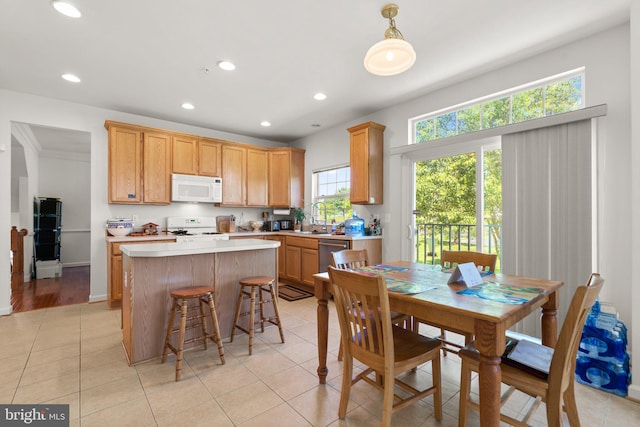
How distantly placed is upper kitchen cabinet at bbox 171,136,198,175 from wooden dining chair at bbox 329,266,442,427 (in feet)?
12.8

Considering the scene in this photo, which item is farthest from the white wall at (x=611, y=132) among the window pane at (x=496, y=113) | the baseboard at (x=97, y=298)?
the baseboard at (x=97, y=298)

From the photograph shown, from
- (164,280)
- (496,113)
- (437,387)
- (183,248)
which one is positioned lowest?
(437,387)

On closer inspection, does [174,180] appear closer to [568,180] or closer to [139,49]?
[139,49]

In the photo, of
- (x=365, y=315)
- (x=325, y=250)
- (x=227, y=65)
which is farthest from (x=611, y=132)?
(x=227, y=65)

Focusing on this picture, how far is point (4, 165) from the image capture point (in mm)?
3658

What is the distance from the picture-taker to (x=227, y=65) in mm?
3107

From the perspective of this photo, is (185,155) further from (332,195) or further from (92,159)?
(332,195)

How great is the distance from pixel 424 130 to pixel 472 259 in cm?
215

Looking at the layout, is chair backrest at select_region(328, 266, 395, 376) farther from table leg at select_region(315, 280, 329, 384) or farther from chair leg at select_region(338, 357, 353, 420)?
table leg at select_region(315, 280, 329, 384)

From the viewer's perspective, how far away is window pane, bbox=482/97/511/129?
3.20m

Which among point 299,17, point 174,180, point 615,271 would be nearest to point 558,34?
point 615,271

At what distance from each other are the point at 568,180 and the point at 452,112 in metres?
1.52

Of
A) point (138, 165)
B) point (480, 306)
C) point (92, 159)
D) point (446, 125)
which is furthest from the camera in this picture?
point (138, 165)

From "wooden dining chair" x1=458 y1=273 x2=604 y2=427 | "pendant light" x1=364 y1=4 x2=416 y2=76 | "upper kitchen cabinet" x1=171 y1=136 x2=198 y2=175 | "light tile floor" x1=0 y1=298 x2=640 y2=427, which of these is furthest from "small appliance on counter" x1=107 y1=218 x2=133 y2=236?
"wooden dining chair" x1=458 y1=273 x2=604 y2=427
